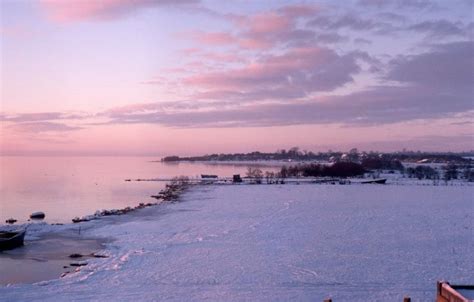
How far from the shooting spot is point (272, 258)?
22.7 m

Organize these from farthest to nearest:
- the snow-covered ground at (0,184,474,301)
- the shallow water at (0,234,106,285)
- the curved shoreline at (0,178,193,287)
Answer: the curved shoreline at (0,178,193,287)
the shallow water at (0,234,106,285)
the snow-covered ground at (0,184,474,301)

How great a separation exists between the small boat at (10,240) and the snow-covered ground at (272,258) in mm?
4922

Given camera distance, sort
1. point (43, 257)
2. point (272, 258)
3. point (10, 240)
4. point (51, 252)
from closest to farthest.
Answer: point (272, 258) < point (43, 257) < point (51, 252) < point (10, 240)

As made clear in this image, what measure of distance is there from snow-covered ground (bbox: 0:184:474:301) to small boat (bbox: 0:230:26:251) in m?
4.92

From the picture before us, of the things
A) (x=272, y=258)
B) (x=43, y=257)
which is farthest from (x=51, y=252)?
(x=272, y=258)

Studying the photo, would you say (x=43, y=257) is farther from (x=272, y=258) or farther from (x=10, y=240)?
(x=272, y=258)

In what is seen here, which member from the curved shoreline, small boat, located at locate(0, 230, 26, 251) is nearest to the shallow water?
the curved shoreline

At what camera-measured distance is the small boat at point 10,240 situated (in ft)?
87.5

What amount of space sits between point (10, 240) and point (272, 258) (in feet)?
46.1

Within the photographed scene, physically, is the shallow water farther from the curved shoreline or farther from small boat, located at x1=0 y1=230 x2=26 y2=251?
small boat, located at x1=0 y1=230 x2=26 y2=251

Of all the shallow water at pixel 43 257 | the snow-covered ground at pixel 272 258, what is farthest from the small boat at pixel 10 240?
the snow-covered ground at pixel 272 258

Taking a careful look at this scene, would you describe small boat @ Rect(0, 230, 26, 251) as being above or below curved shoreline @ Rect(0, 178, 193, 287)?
above

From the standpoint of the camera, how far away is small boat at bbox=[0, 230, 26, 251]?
87.5ft

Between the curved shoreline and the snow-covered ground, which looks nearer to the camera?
the snow-covered ground
